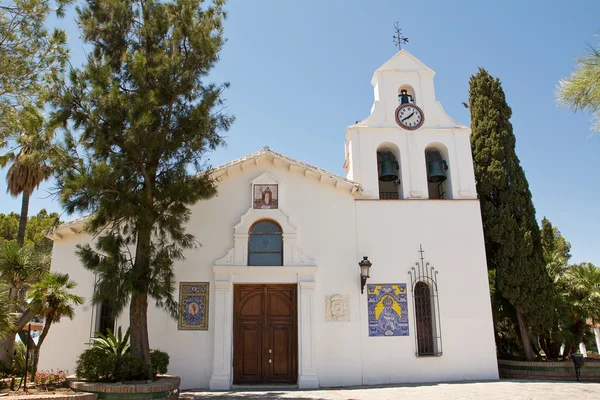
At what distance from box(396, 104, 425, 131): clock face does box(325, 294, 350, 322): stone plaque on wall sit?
20.1 feet

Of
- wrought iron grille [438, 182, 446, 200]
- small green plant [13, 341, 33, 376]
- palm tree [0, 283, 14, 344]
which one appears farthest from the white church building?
palm tree [0, 283, 14, 344]

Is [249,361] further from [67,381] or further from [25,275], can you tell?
[25,275]

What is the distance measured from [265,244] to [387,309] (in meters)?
4.14

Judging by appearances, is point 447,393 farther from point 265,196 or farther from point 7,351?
point 7,351

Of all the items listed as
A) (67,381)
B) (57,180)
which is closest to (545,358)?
(67,381)

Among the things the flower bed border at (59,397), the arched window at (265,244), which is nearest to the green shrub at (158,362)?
the flower bed border at (59,397)

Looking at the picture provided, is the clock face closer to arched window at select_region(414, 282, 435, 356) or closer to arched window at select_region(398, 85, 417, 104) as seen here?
arched window at select_region(398, 85, 417, 104)

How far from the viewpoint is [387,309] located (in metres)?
14.3

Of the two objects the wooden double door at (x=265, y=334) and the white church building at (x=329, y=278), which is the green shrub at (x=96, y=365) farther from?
the wooden double door at (x=265, y=334)

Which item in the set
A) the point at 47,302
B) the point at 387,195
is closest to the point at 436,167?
the point at 387,195

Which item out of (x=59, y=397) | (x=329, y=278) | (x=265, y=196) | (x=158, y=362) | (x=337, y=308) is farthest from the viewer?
(x=265, y=196)

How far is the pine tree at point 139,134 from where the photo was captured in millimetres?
10922

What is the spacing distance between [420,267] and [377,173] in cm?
331

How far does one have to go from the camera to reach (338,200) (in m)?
15.2
